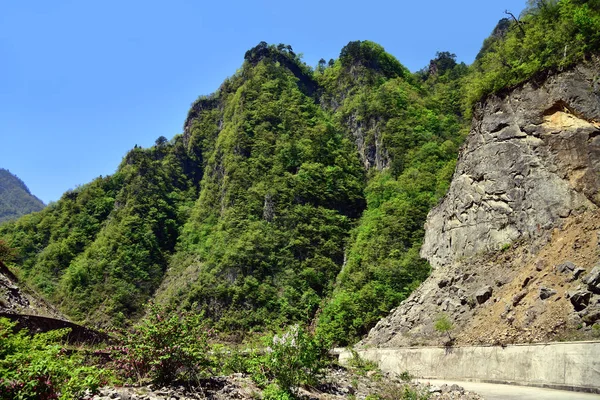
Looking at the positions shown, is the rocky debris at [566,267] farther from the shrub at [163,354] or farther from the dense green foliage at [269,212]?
the dense green foliage at [269,212]

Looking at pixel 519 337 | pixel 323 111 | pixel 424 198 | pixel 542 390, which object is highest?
pixel 323 111

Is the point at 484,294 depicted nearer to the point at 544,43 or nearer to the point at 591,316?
the point at 591,316

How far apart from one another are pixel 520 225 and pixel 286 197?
35270 millimetres

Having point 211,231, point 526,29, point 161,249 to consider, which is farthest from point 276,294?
point 526,29

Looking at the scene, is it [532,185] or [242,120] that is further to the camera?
[242,120]

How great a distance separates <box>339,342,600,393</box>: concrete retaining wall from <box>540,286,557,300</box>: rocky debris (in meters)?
2.93

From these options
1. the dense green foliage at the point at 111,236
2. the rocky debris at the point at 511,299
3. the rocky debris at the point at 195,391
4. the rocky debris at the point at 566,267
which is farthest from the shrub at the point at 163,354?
the dense green foliage at the point at 111,236

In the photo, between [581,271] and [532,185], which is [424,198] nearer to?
[532,185]

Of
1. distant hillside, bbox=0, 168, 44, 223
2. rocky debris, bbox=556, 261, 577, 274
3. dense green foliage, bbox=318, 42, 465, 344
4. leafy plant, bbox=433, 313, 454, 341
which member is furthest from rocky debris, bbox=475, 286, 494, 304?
distant hillside, bbox=0, 168, 44, 223

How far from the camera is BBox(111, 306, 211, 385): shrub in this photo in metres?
7.51

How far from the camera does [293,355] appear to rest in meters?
8.23

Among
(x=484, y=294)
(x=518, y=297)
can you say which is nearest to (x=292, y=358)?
(x=518, y=297)

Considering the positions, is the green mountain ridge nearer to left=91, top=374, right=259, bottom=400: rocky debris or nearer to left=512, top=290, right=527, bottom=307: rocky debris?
left=512, top=290, right=527, bottom=307: rocky debris

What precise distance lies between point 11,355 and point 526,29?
106 feet
